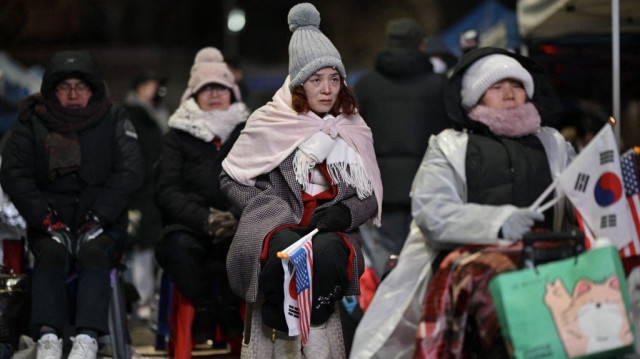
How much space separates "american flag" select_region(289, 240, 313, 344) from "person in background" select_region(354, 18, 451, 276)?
2522 mm

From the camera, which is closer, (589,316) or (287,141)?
(589,316)

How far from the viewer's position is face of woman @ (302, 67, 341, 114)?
238 inches

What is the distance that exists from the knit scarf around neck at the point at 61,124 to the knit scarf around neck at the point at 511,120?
2.70 meters

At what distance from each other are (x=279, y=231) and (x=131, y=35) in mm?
23278

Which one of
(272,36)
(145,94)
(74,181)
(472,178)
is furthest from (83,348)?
(272,36)

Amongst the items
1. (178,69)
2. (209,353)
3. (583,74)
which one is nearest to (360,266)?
(209,353)

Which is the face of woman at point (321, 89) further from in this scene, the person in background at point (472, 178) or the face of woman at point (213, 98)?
the face of woman at point (213, 98)

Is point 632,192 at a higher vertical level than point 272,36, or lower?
lower

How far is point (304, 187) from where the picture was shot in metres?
5.99

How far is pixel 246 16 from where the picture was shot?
24.9 metres

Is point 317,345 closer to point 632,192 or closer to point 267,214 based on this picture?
point 267,214

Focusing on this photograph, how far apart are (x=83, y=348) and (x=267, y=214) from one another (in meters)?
1.40

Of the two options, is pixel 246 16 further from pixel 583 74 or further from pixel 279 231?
pixel 279 231

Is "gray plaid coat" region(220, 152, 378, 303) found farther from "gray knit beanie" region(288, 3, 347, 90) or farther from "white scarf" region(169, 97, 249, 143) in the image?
"white scarf" region(169, 97, 249, 143)
